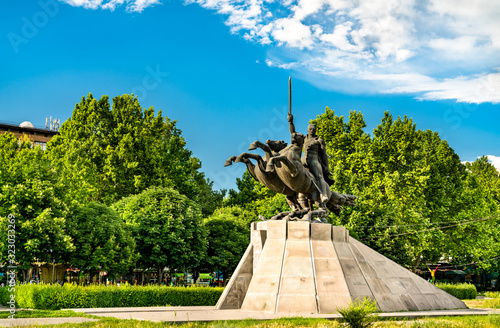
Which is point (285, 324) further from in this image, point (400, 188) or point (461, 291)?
point (400, 188)

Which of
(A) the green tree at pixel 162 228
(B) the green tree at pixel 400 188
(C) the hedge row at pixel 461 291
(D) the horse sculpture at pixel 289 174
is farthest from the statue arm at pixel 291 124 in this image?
(B) the green tree at pixel 400 188

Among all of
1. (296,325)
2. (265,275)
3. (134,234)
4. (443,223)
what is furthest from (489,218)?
(296,325)

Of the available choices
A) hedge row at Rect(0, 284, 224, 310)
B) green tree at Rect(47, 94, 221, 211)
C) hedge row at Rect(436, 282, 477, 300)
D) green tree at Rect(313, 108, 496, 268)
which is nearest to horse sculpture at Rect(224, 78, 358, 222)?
hedge row at Rect(0, 284, 224, 310)

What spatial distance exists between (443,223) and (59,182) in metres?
30.7

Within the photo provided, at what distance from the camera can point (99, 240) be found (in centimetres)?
3075

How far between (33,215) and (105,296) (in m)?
10.8

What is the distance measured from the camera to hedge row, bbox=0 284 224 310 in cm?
1803

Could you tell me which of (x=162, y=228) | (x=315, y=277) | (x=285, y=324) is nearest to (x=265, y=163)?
(x=315, y=277)

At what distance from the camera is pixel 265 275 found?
1498 cm

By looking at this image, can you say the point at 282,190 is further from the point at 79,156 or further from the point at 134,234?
the point at 79,156

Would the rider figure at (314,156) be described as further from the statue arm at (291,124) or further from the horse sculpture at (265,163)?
the horse sculpture at (265,163)

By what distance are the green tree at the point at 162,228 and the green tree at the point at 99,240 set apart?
6.27 feet

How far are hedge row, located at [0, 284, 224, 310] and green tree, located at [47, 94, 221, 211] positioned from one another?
18.7 metres

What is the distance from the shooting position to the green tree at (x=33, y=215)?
84.6 ft
